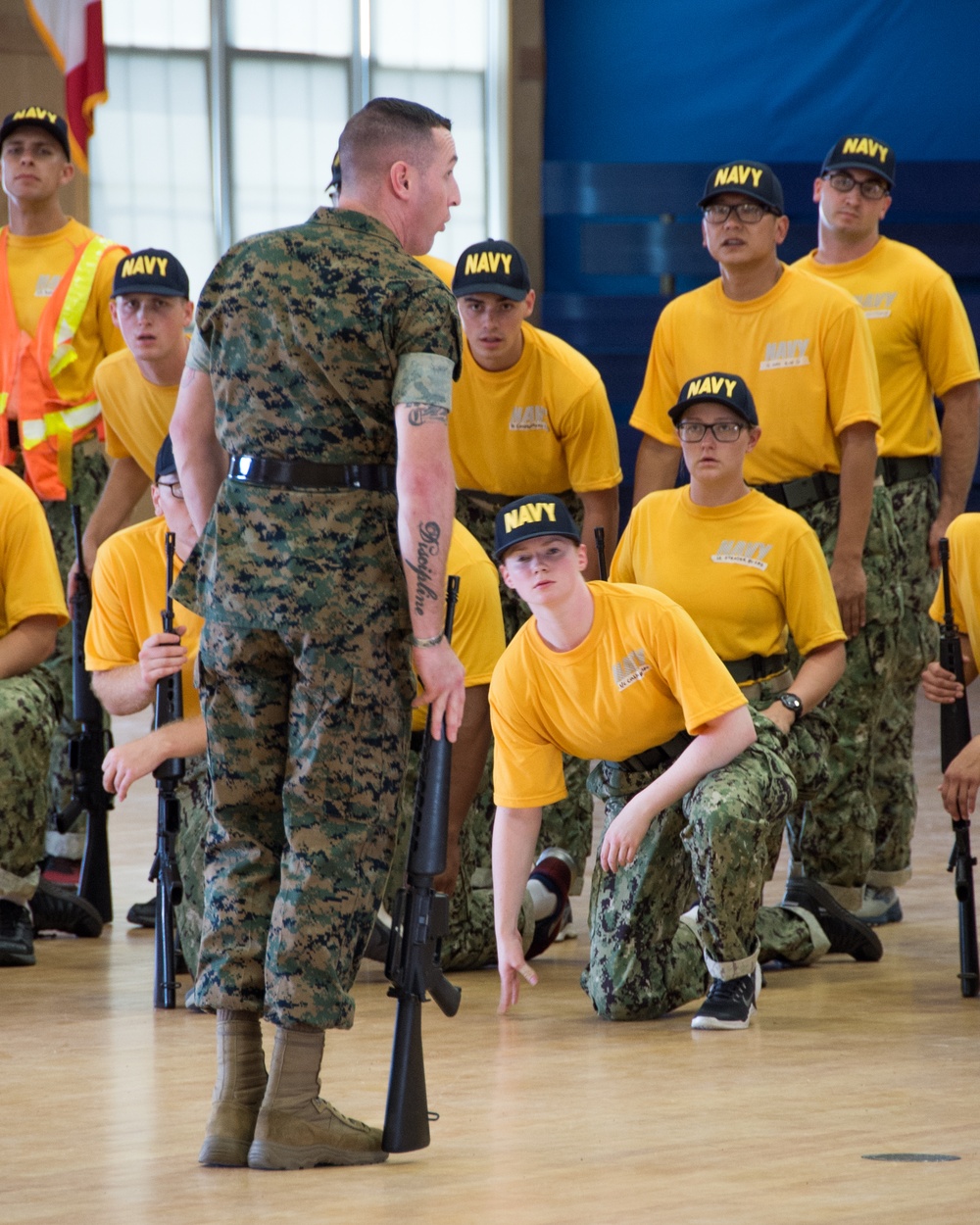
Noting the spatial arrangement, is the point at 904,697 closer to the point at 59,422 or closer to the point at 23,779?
the point at 23,779

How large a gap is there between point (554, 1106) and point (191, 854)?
4.52 feet

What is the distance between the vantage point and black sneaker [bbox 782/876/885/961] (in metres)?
4.64

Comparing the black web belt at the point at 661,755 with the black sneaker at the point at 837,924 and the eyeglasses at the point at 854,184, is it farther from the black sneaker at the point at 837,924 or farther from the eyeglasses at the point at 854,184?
the eyeglasses at the point at 854,184

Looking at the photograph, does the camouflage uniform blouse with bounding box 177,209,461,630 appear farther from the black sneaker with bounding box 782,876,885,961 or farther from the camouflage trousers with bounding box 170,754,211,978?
the black sneaker with bounding box 782,876,885,961

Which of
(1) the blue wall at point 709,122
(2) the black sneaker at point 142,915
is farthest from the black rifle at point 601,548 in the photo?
(1) the blue wall at point 709,122

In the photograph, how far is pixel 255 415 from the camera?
2.87 m

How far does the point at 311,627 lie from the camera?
9.23 ft

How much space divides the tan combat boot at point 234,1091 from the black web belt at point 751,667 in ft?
5.70

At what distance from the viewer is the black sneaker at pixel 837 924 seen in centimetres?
464

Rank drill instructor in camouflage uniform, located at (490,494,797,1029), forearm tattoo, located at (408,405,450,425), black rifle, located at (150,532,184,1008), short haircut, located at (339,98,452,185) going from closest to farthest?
forearm tattoo, located at (408,405,450,425)
short haircut, located at (339,98,452,185)
drill instructor in camouflage uniform, located at (490,494,797,1029)
black rifle, located at (150,532,184,1008)

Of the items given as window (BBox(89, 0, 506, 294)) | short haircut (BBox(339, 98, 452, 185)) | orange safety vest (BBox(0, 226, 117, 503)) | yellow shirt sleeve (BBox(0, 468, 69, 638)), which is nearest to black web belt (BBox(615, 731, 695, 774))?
yellow shirt sleeve (BBox(0, 468, 69, 638))

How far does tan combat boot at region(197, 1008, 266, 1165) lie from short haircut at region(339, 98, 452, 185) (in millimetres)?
1239

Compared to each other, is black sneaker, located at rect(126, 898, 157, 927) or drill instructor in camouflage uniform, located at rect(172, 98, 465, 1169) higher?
drill instructor in camouflage uniform, located at rect(172, 98, 465, 1169)

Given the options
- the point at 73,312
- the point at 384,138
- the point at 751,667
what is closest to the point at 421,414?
the point at 384,138
